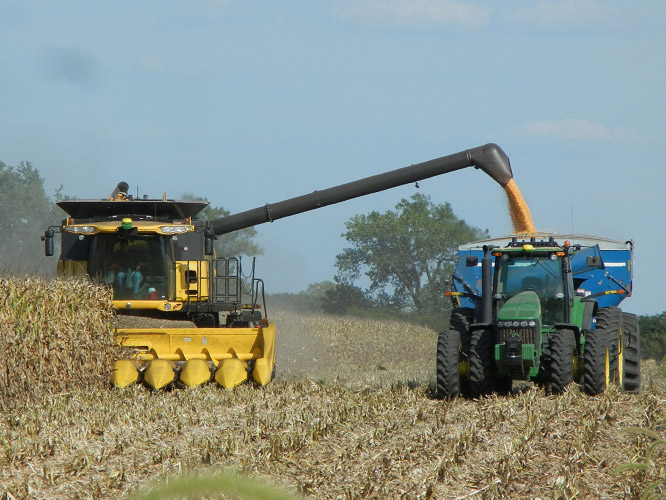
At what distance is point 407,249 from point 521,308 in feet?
143

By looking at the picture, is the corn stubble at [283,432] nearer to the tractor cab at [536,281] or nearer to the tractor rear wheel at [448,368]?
the tractor rear wheel at [448,368]

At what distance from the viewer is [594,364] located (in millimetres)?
→ 9625

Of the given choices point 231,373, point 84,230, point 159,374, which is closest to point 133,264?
point 84,230

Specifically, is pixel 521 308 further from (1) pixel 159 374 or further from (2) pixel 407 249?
(2) pixel 407 249

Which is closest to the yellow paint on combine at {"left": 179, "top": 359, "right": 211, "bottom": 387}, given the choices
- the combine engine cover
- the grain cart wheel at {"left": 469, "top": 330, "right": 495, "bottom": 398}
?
the grain cart wheel at {"left": 469, "top": 330, "right": 495, "bottom": 398}

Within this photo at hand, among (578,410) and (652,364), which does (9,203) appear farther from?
(578,410)

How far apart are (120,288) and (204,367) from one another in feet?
6.62

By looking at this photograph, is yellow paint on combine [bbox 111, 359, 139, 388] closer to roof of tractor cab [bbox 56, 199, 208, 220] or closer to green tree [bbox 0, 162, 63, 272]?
roof of tractor cab [bbox 56, 199, 208, 220]

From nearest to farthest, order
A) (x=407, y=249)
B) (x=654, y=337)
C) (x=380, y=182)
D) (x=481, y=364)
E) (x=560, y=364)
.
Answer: (x=560, y=364) < (x=481, y=364) < (x=380, y=182) < (x=654, y=337) < (x=407, y=249)

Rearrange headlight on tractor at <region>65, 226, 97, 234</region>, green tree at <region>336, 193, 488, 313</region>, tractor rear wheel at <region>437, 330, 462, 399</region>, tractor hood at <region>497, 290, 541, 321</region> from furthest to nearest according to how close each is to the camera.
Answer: green tree at <region>336, 193, 488, 313</region> → headlight on tractor at <region>65, 226, 97, 234</region> → tractor rear wheel at <region>437, 330, 462, 399</region> → tractor hood at <region>497, 290, 541, 321</region>

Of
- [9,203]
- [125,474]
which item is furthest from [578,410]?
[9,203]

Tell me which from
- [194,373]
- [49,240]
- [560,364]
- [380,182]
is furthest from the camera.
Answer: [380,182]

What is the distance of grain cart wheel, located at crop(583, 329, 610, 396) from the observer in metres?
9.62

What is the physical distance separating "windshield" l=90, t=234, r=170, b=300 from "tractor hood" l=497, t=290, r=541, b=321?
15.8 ft
